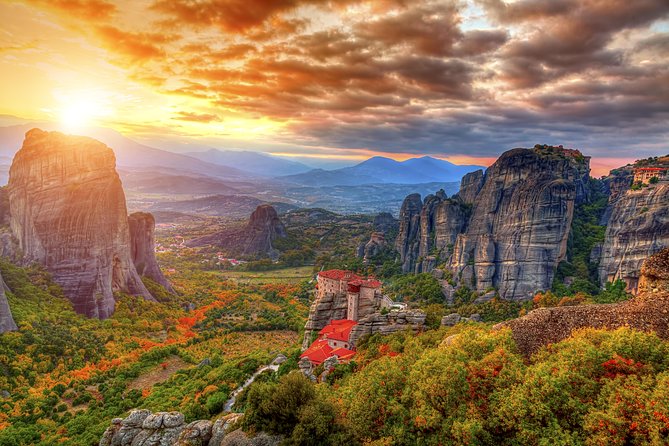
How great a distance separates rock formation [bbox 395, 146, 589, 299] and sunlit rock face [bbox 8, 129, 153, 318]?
55306 millimetres

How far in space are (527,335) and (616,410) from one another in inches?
266

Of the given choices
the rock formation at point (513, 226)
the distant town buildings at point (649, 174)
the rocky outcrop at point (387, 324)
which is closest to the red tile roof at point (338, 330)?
the rocky outcrop at point (387, 324)

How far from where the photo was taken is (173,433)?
61.4ft

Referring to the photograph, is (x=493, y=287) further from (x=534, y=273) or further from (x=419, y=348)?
(x=419, y=348)

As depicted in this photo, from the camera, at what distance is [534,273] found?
180ft

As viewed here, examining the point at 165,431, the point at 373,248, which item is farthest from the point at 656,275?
the point at 373,248

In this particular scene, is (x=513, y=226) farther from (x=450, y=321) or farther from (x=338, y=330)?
(x=338, y=330)

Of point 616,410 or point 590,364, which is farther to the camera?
point 590,364

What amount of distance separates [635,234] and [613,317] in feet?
139

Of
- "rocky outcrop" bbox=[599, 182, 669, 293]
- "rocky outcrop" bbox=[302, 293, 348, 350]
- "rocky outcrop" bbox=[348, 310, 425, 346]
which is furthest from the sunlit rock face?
"rocky outcrop" bbox=[599, 182, 669, 293]

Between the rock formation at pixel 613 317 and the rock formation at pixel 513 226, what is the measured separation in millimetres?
41557

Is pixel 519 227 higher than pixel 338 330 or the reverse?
higher

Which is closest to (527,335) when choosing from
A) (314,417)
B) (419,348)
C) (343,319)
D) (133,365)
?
(419,348)

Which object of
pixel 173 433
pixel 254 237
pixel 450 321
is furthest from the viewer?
pixel 254 237
